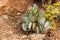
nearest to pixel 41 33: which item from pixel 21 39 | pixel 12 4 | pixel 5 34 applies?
pixel 21 39

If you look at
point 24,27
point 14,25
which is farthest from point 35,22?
point 14,25

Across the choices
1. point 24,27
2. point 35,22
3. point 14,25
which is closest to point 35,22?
point 35,22

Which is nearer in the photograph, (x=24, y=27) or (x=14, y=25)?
(x=24, y=27)

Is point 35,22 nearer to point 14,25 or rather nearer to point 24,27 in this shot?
point 24,27

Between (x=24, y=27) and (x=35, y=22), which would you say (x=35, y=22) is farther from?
(x=24, y=27)

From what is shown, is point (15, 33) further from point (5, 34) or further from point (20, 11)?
point (20, 11)

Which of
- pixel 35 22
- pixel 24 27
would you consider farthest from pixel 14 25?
pixel 35 22

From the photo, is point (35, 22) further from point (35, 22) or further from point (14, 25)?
point (14, 25)

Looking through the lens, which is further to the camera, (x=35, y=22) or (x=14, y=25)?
(x=14, y=25)
